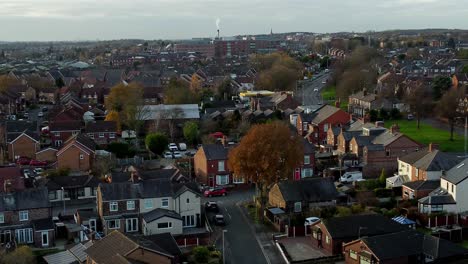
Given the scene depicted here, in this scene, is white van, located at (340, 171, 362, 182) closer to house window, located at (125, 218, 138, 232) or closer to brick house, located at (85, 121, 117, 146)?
house window, located at (125, 218, 138, 232)

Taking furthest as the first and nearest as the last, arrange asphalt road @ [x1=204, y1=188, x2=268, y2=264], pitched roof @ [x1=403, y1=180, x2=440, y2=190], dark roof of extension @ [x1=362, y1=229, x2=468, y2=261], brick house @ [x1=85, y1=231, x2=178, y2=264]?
1. pitched roof @ [x1=403, y1=180, x2=440, y2=190]
2. asphalt road @ [x1=204, y1=188, x2=268, y2=264]
3. dark roof of extension @ [x1=362, y1=229, x2=468, y2=261]
4. brick house @ [x1=85, y1=231, x2=178, y2=264]

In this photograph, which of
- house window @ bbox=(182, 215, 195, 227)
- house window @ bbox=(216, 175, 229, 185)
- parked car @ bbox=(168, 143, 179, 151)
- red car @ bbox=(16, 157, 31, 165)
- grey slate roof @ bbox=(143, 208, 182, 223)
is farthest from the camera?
parked car @ bbox=(168, 143, 179, 151)

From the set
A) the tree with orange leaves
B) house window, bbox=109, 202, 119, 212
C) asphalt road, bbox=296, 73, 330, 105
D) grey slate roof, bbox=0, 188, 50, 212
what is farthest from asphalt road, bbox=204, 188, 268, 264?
asphalt road, bbox=296, 73, 330, 105

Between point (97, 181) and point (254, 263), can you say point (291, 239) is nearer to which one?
Result: point (254, 263)

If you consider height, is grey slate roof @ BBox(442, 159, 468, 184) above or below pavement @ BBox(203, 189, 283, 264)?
above

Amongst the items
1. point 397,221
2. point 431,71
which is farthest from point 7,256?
point 431,71

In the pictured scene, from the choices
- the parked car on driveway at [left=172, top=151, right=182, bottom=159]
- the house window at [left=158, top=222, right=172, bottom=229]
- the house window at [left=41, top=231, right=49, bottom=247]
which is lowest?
the house window at [left=41, top=231, right=49, bottom=247]

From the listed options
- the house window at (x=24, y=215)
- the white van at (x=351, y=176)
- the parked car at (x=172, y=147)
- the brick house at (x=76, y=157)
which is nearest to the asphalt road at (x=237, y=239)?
the white van at (x=351, y=176)
